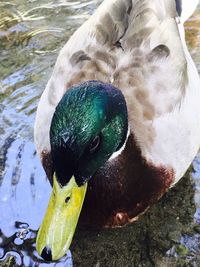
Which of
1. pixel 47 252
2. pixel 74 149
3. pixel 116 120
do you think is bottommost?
pixel 47 252

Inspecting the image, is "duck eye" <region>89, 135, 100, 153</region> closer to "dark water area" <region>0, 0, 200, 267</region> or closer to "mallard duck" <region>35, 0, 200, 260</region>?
"mallard duck" <region>35, 0, 200, 260</region>

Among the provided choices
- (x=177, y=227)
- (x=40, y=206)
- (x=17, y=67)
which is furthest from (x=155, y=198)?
(x=17, y=67)

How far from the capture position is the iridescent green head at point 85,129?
2748mm

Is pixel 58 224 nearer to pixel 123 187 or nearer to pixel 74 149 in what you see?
pixel 74 149

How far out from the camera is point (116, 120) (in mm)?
3076

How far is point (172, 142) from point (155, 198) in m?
0.31

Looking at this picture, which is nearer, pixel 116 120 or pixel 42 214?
pixel 116 120

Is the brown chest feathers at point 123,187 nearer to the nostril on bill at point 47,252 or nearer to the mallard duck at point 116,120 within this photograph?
the mallard duck at point 116,120

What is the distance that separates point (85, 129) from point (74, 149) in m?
0.12

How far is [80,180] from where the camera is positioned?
289 centimetres

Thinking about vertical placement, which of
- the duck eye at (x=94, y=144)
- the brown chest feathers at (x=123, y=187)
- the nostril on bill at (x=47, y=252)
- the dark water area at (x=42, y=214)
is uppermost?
the duck eye at (x=94, y=144)

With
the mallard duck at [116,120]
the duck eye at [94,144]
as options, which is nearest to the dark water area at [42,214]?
the mallard duck at [116,120]

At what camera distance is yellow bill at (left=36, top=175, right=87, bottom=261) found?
2871 millimetres

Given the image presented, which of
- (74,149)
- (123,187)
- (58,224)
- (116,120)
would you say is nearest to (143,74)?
(116,120)
